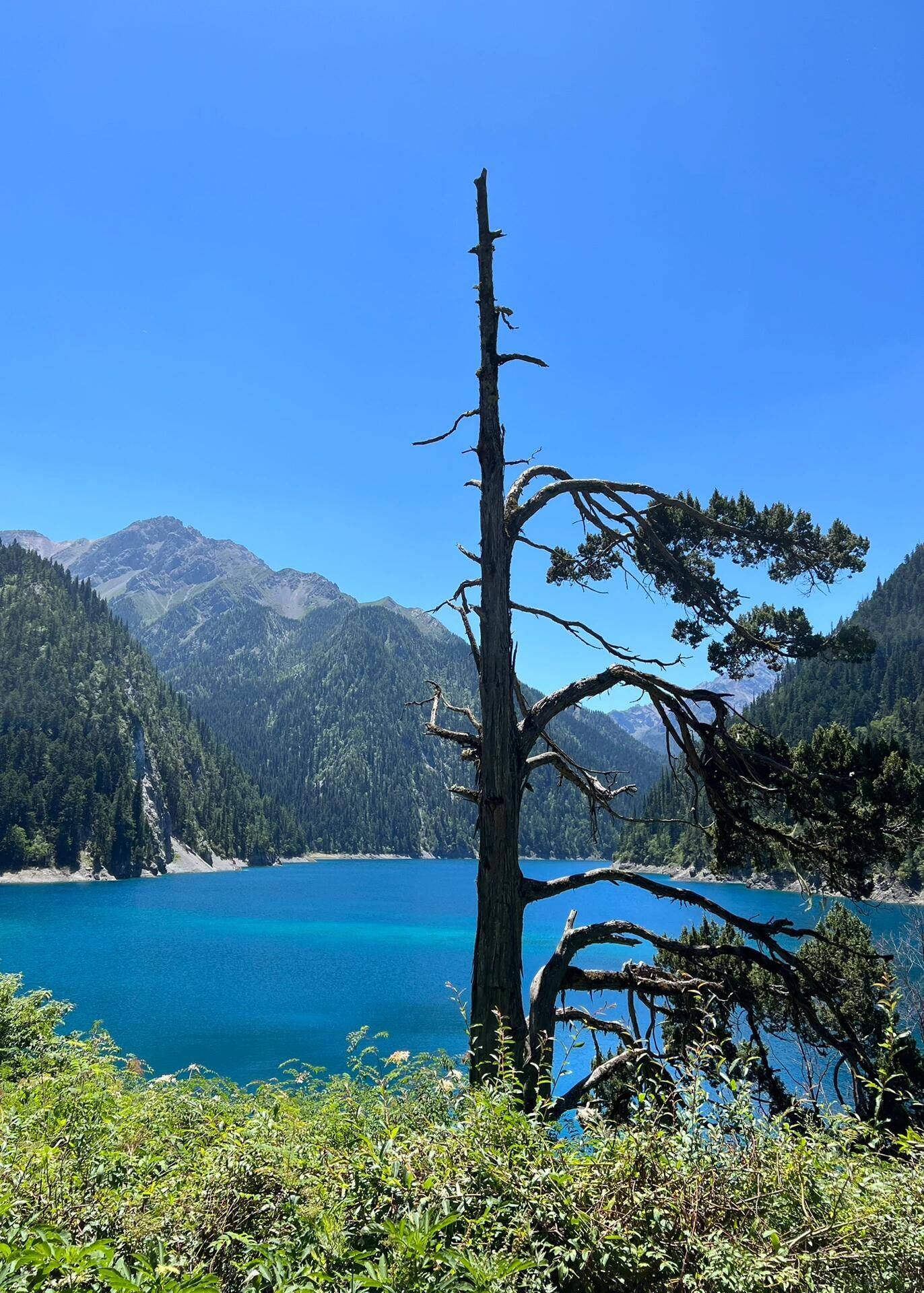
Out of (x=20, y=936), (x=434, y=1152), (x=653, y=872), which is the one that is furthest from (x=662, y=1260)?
(x=653, y=872)

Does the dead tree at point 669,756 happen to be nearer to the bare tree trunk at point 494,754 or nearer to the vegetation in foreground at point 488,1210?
the bare tree trunk at point 494,754

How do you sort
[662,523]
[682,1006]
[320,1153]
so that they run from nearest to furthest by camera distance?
1. [320,1153]
2. [682,1006]
3. [662,523]

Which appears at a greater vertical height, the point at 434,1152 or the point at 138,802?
the point at 434,1152

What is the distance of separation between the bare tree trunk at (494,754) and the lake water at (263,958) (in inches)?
101

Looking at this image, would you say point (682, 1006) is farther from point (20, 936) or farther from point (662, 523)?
point (20, 936)

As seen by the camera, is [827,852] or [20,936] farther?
[20,936]

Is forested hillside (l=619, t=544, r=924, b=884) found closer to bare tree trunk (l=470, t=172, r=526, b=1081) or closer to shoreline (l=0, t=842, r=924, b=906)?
shoreline (l=0, t=842, r=924, b=906)

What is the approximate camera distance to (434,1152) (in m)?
2.59

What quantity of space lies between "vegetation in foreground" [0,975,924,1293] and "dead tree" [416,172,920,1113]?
2.68 meters

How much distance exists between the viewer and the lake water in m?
33.6

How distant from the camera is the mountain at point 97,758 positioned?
398 ft

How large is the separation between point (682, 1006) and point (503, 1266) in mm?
5490

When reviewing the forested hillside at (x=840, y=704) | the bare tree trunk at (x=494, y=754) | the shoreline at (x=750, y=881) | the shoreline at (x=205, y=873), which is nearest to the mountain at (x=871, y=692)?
the forested hillside at (x=840, y=704)

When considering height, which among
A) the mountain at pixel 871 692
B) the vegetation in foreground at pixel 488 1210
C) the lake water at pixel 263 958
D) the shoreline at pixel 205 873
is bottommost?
the shoreline at pixel 205 873
